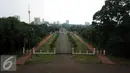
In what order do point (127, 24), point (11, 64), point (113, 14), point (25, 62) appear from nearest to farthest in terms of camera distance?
point (11, 64)
point (25, 62)
point (127, 24)
point (113, 14)

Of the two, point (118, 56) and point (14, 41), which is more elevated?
point (14, 41)

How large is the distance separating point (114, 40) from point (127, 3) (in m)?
5.70

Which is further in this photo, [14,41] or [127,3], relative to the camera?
[14,41]

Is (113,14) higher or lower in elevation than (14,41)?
higher

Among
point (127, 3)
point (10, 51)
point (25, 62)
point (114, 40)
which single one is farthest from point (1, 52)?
point (127, 3)

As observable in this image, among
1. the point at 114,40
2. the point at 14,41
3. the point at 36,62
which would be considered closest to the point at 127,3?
the point at 114,40

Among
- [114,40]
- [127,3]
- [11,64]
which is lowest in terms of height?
[11,64]

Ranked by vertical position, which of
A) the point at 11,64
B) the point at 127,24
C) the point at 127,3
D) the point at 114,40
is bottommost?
the point at 11,64

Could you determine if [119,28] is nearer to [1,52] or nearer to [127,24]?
[127,24]

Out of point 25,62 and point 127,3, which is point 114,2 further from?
point 25,62

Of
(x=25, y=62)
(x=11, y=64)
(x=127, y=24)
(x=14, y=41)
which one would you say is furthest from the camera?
(x=14, y=41)

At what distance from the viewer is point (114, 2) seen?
35.3 meters

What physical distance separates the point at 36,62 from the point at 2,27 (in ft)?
28.5

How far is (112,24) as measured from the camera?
34.8 metres
